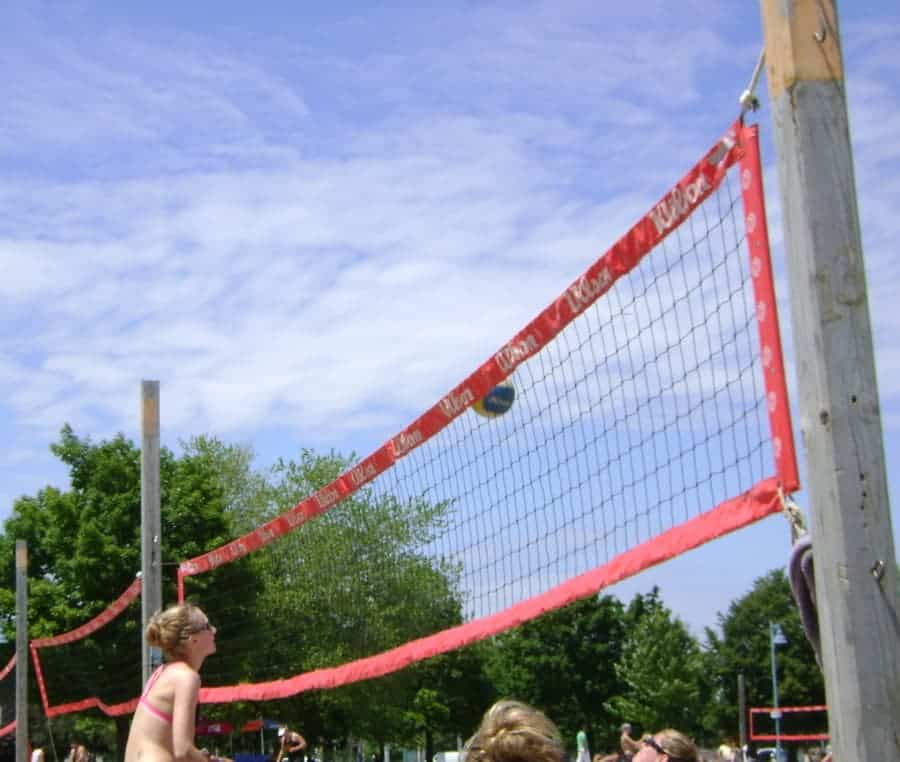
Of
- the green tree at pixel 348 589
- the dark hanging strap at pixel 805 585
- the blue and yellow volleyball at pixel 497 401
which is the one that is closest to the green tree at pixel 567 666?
the green tree at pixel 348 589

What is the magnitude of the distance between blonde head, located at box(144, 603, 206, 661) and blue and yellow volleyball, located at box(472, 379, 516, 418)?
2.26 meters

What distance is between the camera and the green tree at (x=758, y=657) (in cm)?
6819

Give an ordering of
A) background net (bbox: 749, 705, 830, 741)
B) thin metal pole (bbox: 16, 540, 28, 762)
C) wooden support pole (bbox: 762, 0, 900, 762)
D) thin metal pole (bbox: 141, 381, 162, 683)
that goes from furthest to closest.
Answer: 1. background net (bbox: 749, 705, 830, 741)
2. thin metal pole (bbox: 16, 540, 28, 762)
3. thin metal pole (bbox: 141, 381, 162, 683)
4. wooden support pole (bbox: 762, 0, 900, 762)

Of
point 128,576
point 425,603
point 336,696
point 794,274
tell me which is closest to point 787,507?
point 794,274

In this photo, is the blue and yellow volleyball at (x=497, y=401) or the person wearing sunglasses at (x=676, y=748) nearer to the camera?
the person wearing sunglasses at (x=676, y=748)

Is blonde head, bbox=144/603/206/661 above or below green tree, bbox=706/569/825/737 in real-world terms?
below

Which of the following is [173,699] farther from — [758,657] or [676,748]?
[758,657]

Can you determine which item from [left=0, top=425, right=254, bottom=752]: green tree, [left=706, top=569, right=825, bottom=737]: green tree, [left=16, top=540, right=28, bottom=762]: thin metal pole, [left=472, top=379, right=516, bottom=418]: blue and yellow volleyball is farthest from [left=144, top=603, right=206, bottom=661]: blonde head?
[left=706, top=569, right=825, bottom=737]: green tree

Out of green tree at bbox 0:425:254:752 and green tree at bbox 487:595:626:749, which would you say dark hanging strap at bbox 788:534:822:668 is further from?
green tree at bbox 487:595:626:749

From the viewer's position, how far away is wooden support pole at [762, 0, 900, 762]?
3.25 metres

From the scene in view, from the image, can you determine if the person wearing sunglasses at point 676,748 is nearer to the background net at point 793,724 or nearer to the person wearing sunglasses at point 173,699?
the person wearing sunglasses at point 173,699

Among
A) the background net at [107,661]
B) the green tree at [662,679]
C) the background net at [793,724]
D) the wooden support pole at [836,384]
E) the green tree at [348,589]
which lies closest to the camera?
the wooden support pole at [836,384]

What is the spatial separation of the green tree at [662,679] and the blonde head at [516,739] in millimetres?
58147

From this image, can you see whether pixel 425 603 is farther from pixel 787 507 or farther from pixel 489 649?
pixel 489 649
